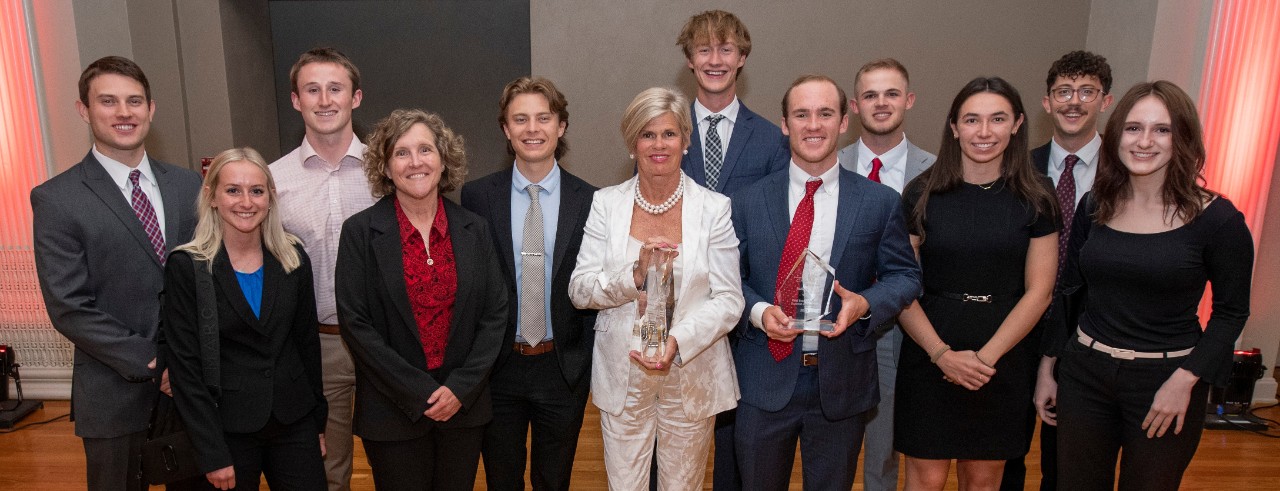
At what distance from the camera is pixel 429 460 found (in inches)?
92.2

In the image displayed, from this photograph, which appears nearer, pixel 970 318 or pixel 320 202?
pixel 970 318

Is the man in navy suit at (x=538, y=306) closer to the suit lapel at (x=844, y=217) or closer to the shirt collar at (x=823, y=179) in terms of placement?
the shirt collar at (x=823, y=179)

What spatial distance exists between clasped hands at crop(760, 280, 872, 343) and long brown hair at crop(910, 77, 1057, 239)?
1.45ft

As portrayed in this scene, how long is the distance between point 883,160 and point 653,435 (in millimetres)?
1469

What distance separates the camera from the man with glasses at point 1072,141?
2.89 m

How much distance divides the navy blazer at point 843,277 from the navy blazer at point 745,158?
0.37 metres

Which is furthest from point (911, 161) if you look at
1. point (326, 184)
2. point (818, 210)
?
point (326, 184)

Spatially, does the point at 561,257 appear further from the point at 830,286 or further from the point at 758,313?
the point at 830,286

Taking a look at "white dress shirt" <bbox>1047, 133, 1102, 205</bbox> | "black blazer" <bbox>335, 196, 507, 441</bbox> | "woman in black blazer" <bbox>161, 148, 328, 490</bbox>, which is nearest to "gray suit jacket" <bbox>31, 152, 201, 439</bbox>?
"woman in black blazer" <bbox>161, 148, 328, 490</bbox>

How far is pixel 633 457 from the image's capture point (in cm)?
227

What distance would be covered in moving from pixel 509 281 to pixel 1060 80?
7.67 feet

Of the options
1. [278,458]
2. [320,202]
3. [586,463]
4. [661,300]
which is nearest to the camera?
[661,300]

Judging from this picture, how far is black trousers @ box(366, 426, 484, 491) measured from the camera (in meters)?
2.29

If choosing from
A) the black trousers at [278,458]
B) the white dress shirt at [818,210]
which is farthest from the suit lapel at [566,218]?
the black trousers at [278,458]
